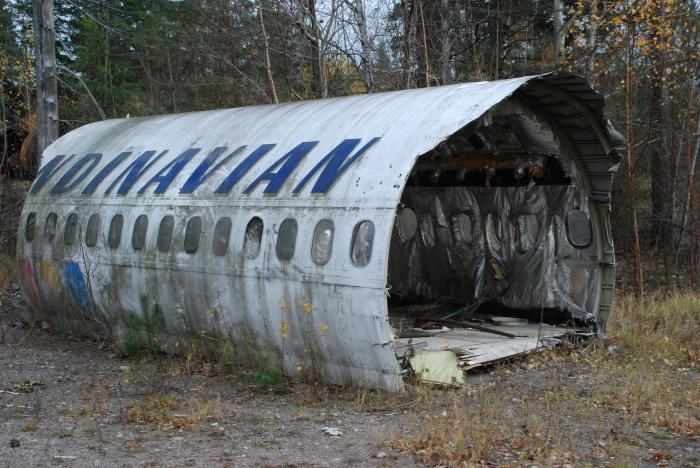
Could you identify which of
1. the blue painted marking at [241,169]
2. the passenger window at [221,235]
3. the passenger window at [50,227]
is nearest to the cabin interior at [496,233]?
the blue painted marking at [241,169]

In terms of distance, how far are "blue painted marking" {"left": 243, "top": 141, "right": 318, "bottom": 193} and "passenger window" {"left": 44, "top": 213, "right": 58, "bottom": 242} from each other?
4.95 metres

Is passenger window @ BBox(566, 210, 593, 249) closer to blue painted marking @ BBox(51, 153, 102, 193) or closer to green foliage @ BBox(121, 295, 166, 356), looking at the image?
green foliage @ BBox(121, 295, 166, 356)

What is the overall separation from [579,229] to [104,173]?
8.13 metres

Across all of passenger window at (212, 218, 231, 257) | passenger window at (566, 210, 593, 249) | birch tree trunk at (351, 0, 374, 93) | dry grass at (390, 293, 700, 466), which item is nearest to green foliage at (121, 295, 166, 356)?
passenger window at (212, 218, 231, 257)

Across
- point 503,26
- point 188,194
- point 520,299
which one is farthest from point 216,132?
point 503,26

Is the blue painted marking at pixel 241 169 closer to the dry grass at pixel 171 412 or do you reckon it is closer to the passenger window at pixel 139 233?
the passenger window at pixel 139 233

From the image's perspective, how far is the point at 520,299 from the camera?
559 inches

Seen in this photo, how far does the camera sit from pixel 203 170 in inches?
477

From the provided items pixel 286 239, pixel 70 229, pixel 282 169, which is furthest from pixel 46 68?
pixel 286 239

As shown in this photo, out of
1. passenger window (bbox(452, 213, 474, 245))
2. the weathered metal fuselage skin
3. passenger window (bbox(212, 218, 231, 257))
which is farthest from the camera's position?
passenger window (bbox(452, 213, 474, 245))

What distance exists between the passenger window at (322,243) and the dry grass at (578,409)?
2.09 m

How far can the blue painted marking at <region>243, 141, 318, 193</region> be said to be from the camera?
35.5 feet

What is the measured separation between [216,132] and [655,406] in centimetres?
775

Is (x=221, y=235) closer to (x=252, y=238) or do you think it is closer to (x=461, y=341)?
(x=252, y=238)
